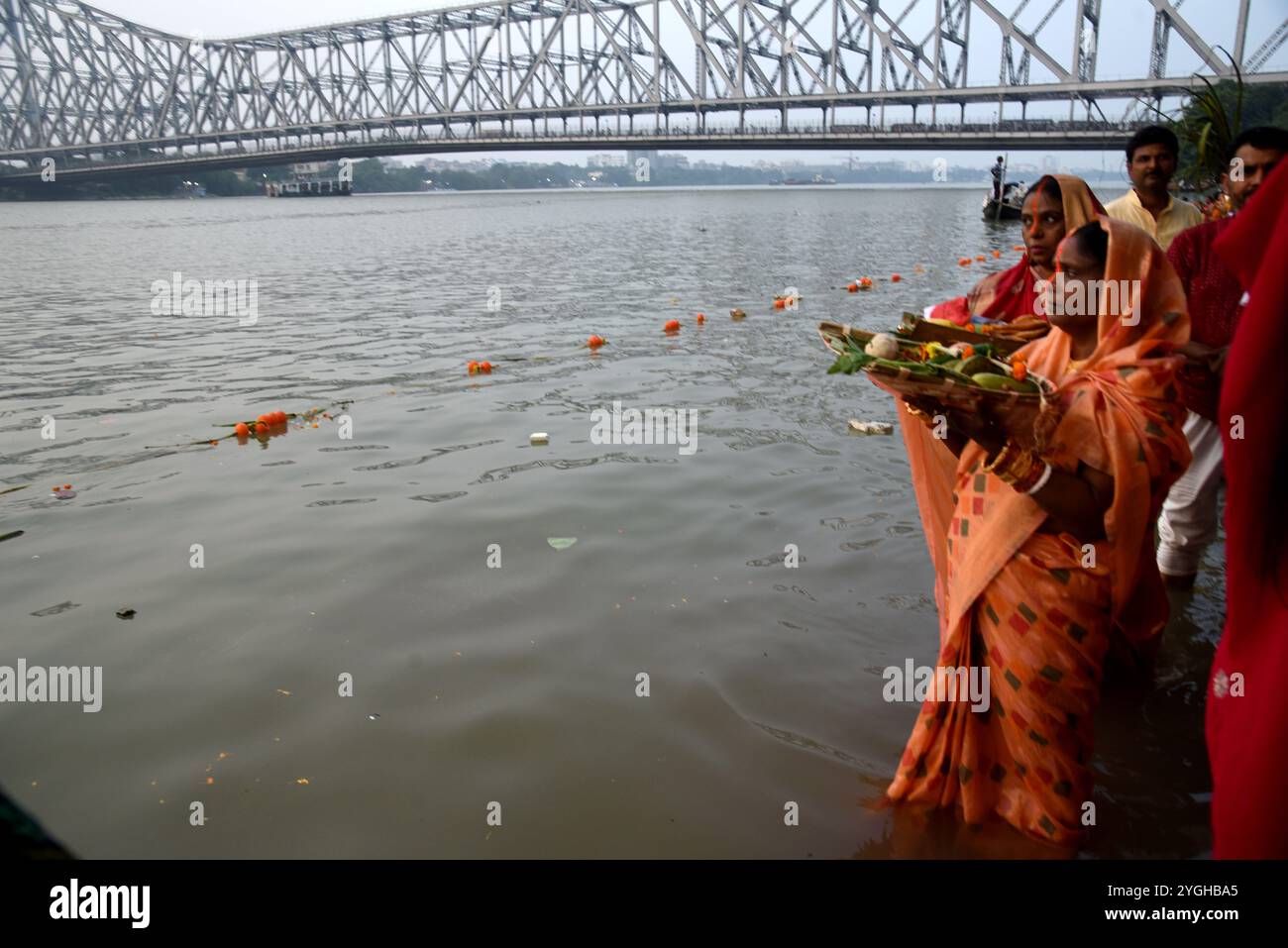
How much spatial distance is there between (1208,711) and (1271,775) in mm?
279

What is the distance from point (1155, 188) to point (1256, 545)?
3176 millimetres

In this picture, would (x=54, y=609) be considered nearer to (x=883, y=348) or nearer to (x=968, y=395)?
(x=883, y=348)

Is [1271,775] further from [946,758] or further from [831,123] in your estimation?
[831,123]

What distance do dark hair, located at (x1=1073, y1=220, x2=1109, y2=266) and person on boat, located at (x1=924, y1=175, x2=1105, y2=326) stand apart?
1.29 ft

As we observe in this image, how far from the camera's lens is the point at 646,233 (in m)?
28.8

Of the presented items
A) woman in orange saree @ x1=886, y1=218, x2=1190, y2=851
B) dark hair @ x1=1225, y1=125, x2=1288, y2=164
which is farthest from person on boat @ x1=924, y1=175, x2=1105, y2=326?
dark hair @ x1=1225, y1=125, x2=1288, y2=164

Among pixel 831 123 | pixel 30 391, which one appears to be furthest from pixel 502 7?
pixel 30 391

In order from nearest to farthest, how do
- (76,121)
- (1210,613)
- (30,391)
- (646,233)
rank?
(1210,613)
(30,391)
(646,233)
(76,121)

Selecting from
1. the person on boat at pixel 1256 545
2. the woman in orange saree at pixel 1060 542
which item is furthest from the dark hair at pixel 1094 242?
the person on boat at pixel 1256 545

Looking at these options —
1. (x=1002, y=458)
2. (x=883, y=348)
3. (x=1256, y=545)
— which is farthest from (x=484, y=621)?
(x=1256, y=545)

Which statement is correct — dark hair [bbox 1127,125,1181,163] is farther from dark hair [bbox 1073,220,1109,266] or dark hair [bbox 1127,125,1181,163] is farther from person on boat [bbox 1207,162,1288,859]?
person on boat [bbox 1207,162,1288,859]

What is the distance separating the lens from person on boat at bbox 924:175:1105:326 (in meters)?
2.82

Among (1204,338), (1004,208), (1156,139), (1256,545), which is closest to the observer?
(1256,545)

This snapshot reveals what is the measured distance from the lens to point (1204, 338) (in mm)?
3326
